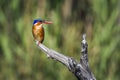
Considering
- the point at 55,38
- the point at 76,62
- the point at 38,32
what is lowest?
the point at 55,38

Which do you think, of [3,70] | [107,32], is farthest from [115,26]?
[3,70]

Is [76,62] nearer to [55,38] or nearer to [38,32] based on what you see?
[38,32]

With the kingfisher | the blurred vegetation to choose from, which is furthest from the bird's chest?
the blurred vegetation

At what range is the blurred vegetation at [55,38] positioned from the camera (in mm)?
5012

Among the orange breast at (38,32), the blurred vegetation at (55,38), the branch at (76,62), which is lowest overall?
the blurred vegetation at (55,38)

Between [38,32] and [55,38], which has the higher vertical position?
[38,32]

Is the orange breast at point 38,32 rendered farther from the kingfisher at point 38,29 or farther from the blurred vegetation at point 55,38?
the blurred vegetation at point 55,38

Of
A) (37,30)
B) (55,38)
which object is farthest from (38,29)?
(55,38)

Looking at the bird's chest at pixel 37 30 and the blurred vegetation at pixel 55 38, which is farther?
the blurred vegetation at pixel 55 38

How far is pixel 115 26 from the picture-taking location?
5016 millimetres

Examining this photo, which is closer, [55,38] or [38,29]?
[38,29]

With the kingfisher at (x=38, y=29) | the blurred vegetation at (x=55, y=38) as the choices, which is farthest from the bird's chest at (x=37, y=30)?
the blurred vegetation at (x=55, y=38)

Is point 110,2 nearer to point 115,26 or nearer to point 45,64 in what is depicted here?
point 115,26

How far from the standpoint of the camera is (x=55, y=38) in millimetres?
5027
